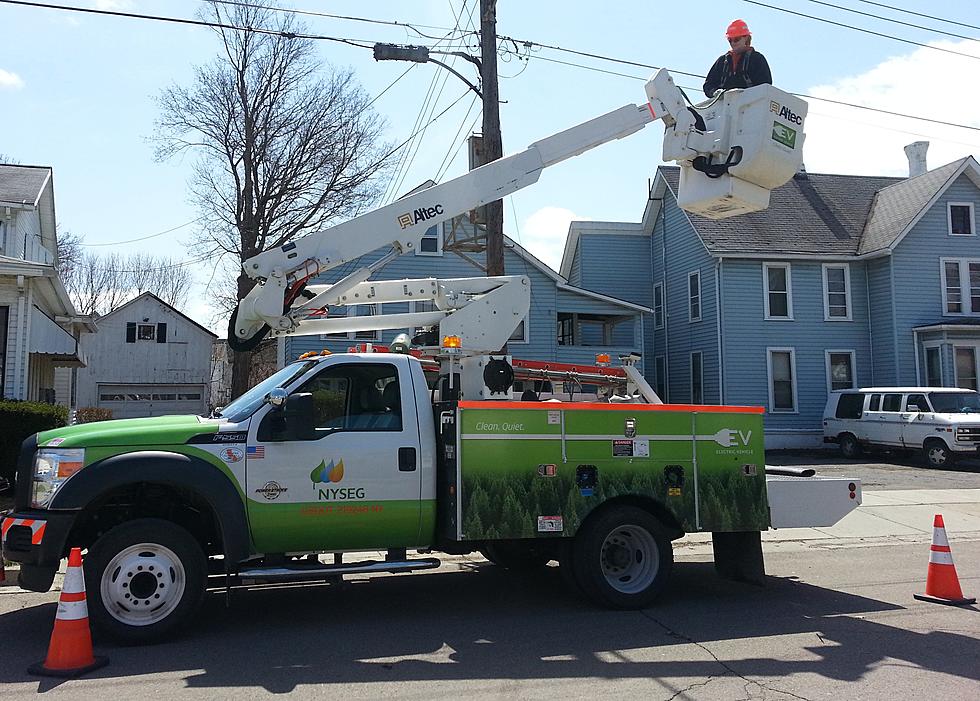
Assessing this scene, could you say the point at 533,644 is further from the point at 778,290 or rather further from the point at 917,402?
the point at 778,290

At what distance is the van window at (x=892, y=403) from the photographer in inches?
888

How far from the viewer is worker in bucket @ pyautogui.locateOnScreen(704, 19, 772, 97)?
857cm

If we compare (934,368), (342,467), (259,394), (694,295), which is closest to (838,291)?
(934,368)

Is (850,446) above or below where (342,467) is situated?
below

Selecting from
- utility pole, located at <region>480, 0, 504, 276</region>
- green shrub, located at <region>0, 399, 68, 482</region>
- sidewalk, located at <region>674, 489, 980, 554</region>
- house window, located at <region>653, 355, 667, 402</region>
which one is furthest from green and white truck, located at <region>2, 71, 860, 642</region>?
house window, located at <region>653, 355, 667, 402</region>

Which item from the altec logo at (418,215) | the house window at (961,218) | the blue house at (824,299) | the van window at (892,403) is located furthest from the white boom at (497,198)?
the house window at (961,218)

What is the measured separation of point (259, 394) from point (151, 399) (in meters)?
39.3

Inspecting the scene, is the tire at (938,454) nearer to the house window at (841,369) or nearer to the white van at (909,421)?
the white van at (909,421)

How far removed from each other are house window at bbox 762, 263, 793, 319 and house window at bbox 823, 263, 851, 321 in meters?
1.43

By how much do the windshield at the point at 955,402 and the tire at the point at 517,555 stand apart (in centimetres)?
1625

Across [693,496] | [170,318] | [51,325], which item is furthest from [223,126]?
[693,496]

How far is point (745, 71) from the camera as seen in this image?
338 inches

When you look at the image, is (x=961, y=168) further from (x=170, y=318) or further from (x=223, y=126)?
(x=170, y=318)

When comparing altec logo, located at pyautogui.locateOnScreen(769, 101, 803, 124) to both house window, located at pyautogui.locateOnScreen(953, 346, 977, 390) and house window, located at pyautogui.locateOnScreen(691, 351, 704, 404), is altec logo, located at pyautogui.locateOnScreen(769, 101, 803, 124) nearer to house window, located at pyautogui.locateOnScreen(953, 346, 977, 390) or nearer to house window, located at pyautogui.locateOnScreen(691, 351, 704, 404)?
house window, located at pyautogui.locateOnScreen(691, 351, 704, 404)
